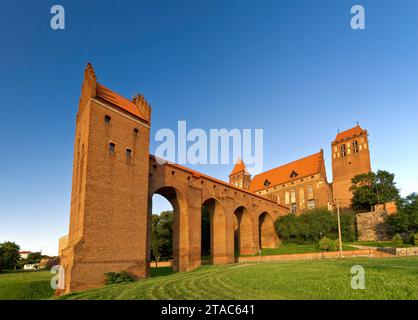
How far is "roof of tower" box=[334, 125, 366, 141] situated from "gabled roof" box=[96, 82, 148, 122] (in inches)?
1759

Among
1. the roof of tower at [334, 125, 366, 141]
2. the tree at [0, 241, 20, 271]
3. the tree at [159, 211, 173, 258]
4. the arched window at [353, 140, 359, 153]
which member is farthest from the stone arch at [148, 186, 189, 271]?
the tree at [0, 241, 20, 271]

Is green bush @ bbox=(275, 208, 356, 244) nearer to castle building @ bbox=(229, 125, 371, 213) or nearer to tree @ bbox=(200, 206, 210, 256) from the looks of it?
castle building @ bbox=(229, 125, 371, 213)

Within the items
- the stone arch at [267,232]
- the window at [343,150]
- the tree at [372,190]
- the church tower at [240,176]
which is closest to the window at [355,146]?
the window at [343,150]

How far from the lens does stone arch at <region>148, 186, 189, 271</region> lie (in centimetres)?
2738

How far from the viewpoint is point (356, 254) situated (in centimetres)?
2861

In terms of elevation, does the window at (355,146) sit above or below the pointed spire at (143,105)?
above

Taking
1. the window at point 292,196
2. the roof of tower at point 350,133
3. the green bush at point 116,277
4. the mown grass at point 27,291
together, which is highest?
the roof of tower at point 350,133

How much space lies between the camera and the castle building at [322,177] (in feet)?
169

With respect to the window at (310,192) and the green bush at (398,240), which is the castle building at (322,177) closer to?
the window at (310,192)

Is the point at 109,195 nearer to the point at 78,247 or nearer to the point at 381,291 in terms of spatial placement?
the point at 78,247

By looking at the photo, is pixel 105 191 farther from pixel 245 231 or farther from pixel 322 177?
pixel 322 177

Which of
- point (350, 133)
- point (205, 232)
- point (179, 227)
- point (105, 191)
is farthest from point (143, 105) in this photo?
point (350, 133)

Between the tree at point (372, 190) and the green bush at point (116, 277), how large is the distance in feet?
133
